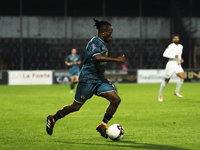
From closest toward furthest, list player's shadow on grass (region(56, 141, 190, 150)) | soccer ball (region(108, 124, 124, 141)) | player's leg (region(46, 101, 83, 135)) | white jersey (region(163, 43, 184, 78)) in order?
player's shadow on grass (region(56, 141, 190, 150)) < soccer ball (region(108, 124, 124, 141)) < player's leg (region(46, 101, 83, 135)) < white jersey (region(163, 43, 184, 78))

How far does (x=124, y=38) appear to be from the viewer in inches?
1129

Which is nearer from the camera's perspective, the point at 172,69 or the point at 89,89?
the point at 89,89

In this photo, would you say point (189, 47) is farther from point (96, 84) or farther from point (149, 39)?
point (96, 84)

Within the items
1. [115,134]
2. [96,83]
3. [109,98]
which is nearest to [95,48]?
[96,83]

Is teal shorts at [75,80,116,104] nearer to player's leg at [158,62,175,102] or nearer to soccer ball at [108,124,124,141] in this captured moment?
soccer ball at [108,124,124,141]

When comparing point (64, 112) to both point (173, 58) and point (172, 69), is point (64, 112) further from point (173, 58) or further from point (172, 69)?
point (173, 58)

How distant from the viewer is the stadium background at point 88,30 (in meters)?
27.4

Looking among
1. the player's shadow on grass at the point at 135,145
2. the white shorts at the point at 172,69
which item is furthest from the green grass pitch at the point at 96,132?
the white shorts at the point at 172,69

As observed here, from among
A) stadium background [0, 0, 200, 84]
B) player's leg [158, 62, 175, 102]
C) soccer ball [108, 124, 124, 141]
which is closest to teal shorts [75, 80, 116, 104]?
soccer ball [108, 124, 124, 141]

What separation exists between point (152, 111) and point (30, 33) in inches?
722

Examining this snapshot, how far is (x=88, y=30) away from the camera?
28578 millimetres

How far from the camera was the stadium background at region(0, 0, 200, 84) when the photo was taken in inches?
1078

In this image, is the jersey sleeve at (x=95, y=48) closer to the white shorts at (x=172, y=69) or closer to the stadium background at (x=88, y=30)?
the white shorts at (x=172, y=69)

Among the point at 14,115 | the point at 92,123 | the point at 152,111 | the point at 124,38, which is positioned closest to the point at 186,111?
the point at 152,111
